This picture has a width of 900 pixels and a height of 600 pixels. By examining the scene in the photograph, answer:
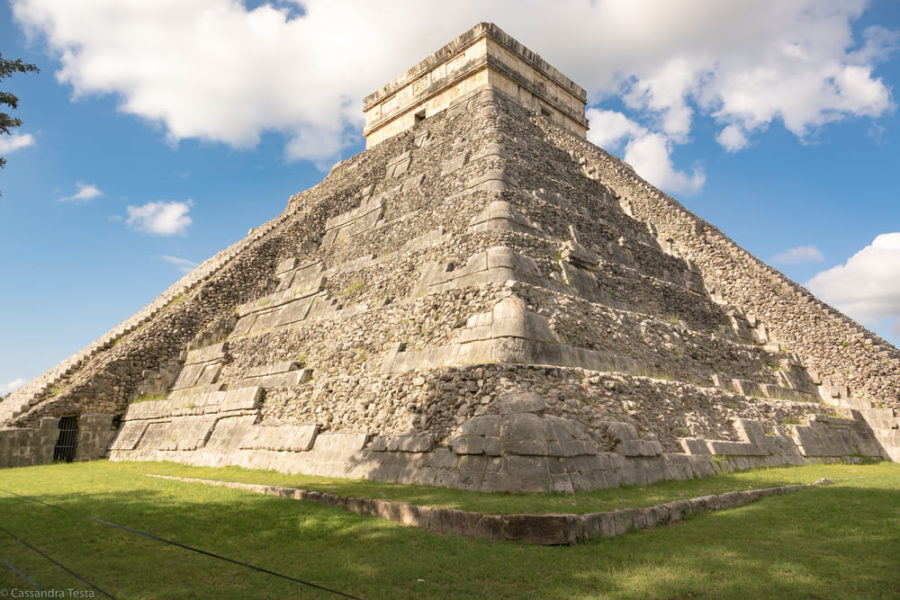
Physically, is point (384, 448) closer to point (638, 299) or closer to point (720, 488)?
point (720, 488)

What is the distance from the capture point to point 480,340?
33.4 feet

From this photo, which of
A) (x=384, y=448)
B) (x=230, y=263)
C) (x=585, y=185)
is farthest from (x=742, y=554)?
(x=230, y=263)

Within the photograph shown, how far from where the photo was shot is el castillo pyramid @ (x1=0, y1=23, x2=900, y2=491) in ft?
31.5

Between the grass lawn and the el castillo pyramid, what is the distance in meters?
1.48

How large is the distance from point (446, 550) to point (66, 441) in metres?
15.4

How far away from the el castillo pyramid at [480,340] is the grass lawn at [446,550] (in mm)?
1479

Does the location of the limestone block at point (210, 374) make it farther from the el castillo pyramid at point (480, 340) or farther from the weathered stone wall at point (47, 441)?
the weathered stone wall at point (47, 441)

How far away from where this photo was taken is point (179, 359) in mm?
18453

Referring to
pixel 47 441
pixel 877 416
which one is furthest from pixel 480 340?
pixel 47 441

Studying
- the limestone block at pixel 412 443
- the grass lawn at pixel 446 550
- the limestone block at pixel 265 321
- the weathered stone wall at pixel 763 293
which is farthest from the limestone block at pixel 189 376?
the weathered stone wall at pixel 763 293

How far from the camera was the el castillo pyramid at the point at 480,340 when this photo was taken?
9602mm

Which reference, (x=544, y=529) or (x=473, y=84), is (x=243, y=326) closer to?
(x=473, y=84)

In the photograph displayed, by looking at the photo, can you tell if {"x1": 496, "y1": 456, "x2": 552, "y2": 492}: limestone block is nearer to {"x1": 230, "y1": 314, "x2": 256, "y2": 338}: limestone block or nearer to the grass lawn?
the grass lawn

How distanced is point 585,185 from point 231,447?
12809 mm
